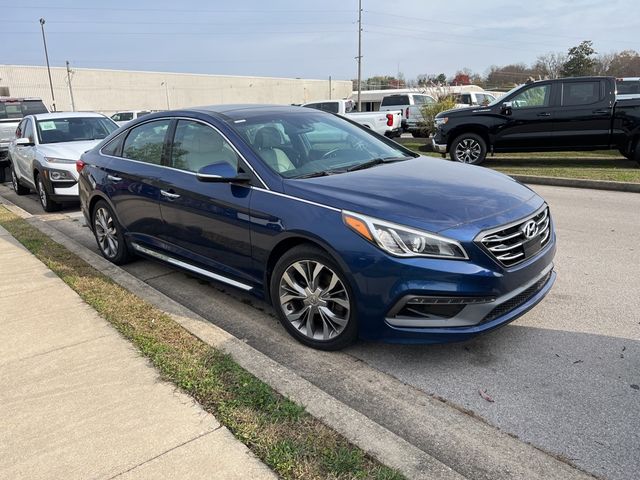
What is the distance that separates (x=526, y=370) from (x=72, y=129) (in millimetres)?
9460

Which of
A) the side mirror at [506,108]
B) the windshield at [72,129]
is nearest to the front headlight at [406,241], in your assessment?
the windshield at [72,129]

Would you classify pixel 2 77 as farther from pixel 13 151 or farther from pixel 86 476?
pixel 86 476

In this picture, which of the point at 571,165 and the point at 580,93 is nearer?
the point at 580,93

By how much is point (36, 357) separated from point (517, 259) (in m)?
3.24

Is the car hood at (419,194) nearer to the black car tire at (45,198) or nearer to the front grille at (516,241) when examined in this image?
the front grille at (516,241)

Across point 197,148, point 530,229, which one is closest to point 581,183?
point 530,229

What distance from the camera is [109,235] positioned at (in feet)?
18.5

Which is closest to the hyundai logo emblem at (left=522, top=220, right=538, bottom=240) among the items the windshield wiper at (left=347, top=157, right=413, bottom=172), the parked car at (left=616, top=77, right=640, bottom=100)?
the windshield wiper at (left=347, top=157, right=413, bottom=172)

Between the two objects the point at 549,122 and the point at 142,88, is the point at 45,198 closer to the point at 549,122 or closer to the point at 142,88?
the point at 549,122

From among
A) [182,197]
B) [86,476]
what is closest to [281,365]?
[86,476]

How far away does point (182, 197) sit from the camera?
4367mm

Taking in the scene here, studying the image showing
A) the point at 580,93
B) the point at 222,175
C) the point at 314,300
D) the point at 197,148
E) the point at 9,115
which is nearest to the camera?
the point at 314,300

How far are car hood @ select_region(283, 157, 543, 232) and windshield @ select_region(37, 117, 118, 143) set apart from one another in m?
7.66

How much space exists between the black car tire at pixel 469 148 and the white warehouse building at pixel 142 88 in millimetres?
45308
